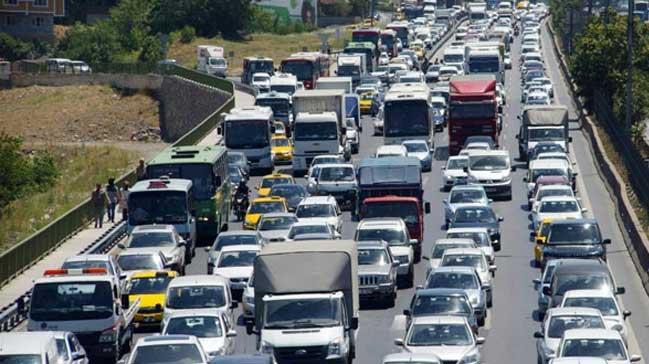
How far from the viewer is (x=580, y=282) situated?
129 feet

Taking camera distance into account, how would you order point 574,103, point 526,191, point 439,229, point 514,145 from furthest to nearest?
point 574,103, point 514,145, point 526,191, point 439,229

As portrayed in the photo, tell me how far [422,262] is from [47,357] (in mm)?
21609

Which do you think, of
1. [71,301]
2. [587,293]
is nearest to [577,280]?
[587,293]

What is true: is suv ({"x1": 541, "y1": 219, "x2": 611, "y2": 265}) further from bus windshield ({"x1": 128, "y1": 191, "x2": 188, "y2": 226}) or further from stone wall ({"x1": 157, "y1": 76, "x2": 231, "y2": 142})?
stone wall ({"x1": 157, "y1": 76, "x2": 231, "y2": 142})

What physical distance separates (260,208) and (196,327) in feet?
66.4

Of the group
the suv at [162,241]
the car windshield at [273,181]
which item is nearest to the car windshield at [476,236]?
the suv at [162,241]

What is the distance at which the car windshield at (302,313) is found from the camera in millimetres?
33781

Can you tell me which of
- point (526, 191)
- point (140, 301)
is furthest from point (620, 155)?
point (140, 301)

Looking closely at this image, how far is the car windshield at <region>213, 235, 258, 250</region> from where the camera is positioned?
1834 inches

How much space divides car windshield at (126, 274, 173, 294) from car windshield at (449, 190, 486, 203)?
1722 centimetres

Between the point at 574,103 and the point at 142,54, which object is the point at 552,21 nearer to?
the point at 142,54

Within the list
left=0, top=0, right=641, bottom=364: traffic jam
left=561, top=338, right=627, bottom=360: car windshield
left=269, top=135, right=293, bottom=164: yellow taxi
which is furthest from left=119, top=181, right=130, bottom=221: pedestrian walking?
left=561, top=338, right=627, bottom=360: car windshield

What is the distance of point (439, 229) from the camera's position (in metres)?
56.9

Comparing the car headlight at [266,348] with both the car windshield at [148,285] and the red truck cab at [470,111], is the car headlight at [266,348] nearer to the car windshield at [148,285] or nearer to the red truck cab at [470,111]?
the car windshield at [148,285]
